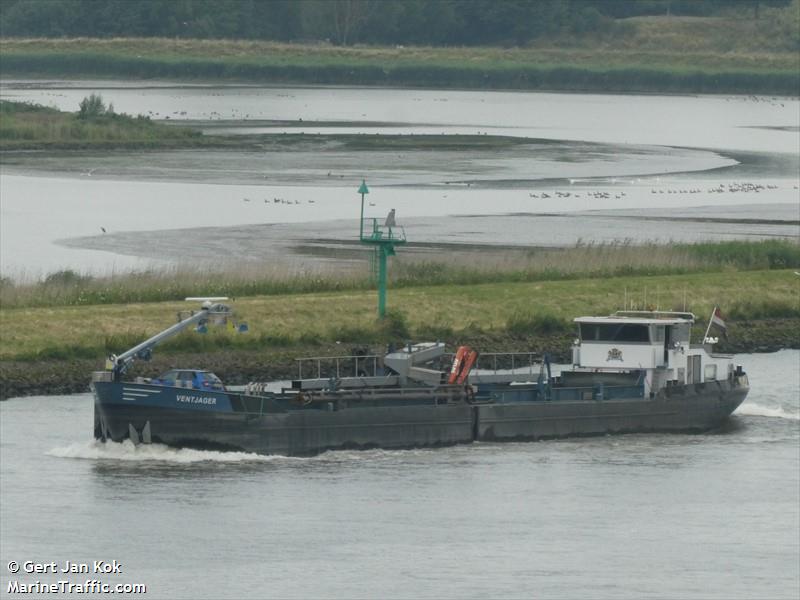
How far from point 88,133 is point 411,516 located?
102713mm

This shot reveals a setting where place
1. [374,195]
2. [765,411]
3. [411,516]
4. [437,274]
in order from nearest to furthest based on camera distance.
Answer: [411,516] → [765,411] → [437,274] → [374,195]

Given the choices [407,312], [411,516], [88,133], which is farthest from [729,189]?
[411,516]

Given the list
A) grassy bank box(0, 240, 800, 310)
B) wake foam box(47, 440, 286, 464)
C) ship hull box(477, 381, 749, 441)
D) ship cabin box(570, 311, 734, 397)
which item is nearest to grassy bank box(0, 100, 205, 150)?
grassy bank box(0, 240, 800, 310)

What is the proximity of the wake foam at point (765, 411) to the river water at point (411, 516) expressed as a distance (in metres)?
3.75

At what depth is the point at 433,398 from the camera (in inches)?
2266

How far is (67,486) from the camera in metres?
49.8

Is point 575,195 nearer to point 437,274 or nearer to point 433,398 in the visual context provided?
point 437,274

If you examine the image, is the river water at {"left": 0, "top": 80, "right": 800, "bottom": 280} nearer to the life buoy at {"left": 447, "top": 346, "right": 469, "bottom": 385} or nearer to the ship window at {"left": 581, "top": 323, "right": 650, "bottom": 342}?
the ship window at {"left": 581, "top": 323, "right": 650, "bottom": 342}

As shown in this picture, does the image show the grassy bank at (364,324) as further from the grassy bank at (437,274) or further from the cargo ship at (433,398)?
the cargo ship at (433,398)

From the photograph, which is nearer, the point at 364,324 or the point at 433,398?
the point at 433,398

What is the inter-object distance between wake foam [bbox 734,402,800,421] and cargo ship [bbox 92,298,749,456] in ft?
3.95

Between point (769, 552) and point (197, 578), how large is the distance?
12862 mm

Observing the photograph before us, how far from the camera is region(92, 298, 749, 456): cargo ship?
177 feet

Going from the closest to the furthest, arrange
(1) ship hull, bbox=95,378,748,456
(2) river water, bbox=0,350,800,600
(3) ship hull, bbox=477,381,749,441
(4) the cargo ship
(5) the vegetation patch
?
(2) river water, bbox=0,350,800,600 → (1) ship hull, bbox=95,378,748,456 → (4) the cargo ship → (3) ship hull, bbox=477,381,749,441 → (5) the vegetation patch
